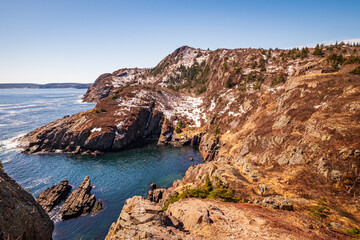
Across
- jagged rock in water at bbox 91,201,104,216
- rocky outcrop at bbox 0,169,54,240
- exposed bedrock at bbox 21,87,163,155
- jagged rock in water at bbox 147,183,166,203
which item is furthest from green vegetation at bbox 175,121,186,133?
rocky outcrop at bbox 0,169,54,240

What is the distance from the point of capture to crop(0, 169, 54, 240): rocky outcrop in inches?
676

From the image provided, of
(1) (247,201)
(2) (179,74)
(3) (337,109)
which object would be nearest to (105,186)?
(1) (247,201)

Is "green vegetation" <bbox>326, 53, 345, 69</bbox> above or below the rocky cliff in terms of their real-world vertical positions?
above

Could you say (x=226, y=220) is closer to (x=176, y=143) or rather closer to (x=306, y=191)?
(x=306, y=191)

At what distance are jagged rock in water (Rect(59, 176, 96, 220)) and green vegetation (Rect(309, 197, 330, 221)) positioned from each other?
4322cm

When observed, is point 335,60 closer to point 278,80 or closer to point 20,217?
point 278,80

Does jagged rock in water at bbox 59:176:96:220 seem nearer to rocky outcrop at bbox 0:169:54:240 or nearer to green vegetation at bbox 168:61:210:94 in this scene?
rocky outcrop at bbox 0:169:54:240

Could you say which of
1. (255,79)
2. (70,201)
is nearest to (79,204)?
(70,201)

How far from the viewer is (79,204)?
3866 cm

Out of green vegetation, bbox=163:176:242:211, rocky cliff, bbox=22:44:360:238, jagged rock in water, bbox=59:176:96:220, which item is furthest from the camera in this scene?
jagged rock in water, bbox=59:176:96:220

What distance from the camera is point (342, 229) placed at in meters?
17.5

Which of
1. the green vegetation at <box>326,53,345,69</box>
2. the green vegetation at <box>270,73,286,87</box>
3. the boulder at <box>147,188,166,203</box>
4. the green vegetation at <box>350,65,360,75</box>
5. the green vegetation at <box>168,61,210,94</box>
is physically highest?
the green vegetation at <box>168,61,210,94</box>

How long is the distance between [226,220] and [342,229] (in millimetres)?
12154

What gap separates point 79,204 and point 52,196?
29.9 feet
